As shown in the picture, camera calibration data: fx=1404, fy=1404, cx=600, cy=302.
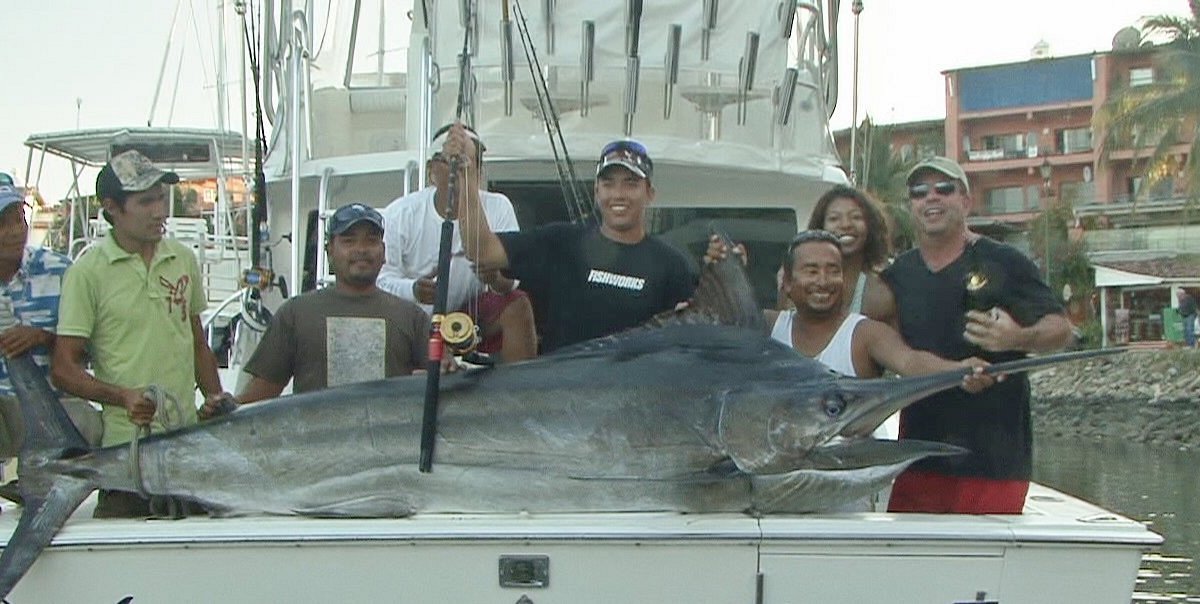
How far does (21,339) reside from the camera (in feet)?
11.6

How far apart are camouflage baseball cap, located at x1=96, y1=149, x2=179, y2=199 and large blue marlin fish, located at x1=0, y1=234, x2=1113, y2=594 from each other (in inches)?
20.8

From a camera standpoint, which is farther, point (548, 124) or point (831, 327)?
point (548, 124)

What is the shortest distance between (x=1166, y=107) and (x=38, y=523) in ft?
94.3

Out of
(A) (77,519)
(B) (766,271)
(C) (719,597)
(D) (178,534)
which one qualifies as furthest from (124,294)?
(B) (766,271)

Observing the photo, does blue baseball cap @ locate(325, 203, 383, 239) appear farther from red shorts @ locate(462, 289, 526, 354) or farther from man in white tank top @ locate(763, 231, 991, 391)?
man in white tank top @ locate(763, 231, 991, 391)

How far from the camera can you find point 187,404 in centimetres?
382

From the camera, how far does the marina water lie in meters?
9.74

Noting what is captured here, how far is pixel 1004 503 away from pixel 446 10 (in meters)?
3.59

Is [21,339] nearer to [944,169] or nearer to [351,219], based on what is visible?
[351,219]

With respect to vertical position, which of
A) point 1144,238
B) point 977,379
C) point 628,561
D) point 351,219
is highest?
point 1144,238

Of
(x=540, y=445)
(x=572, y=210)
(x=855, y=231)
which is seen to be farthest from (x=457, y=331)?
(x=572, y=210)

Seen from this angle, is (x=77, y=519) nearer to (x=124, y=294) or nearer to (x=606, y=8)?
(x=124, y=294)

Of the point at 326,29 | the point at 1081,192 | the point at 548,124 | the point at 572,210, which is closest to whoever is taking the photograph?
the point at 548,124

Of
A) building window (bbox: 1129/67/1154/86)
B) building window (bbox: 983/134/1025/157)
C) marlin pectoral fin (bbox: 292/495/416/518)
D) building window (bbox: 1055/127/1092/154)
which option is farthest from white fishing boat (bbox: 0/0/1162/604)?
building window (bbox: 983/134/1025/157)
